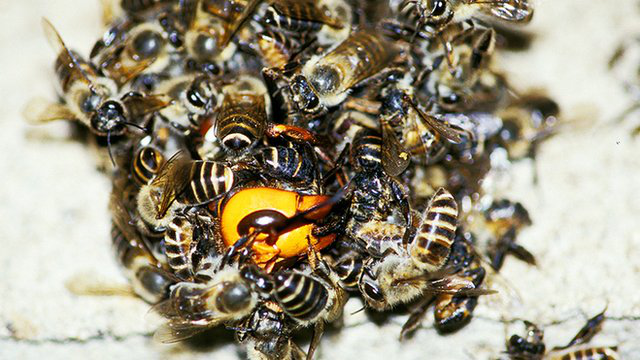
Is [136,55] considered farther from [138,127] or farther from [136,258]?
[136,258]

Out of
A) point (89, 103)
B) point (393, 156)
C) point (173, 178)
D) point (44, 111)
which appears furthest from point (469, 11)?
point (44, 111)

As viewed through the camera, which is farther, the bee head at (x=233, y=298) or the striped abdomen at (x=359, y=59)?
the striped abdomen at (x=359, y=59)

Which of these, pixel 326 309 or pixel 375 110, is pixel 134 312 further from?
pixel 375 110

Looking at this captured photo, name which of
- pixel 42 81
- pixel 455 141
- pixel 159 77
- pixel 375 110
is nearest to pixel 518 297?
pixel 455 141

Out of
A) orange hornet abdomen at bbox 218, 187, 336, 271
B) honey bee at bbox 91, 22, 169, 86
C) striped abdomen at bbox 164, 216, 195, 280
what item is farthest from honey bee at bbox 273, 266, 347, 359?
honey bee at bbox 91, 22, 169, 86

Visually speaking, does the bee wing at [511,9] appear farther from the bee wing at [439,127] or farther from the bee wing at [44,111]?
the bee wing at [44,111]

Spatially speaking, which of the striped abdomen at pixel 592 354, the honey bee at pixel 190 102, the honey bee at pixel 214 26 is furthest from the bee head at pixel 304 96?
the striped abdomen at pixel 592 354
